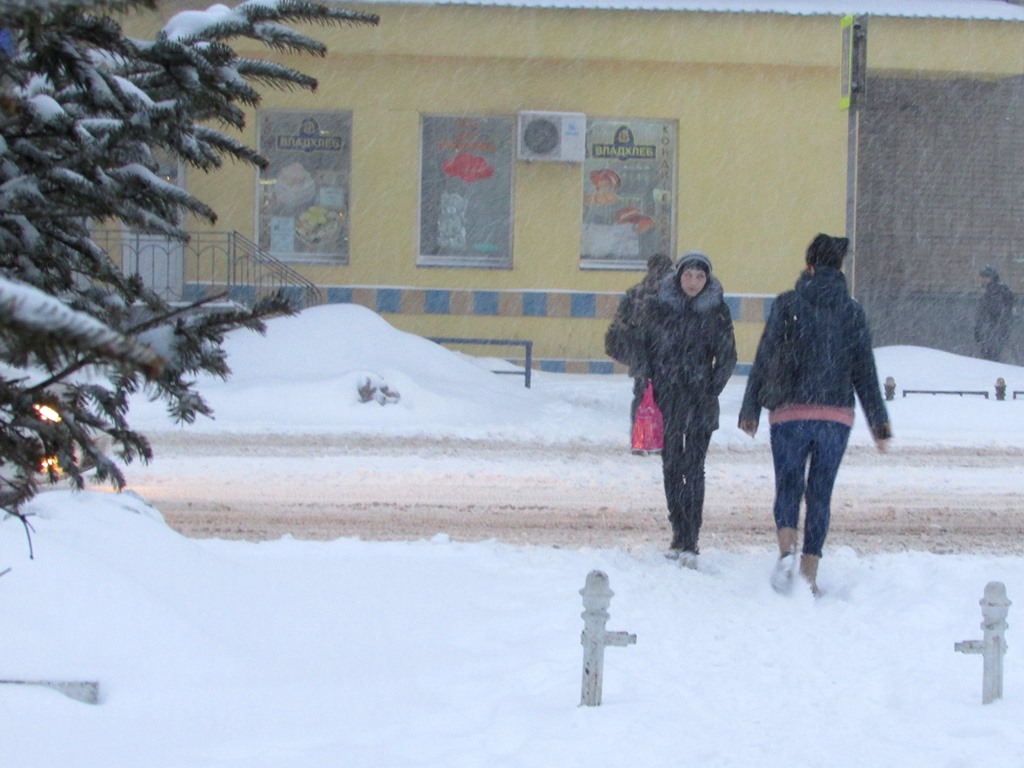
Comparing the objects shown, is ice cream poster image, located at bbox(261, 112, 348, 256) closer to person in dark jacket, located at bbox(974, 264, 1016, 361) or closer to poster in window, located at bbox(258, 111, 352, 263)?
poster in window, located at bbox(258, 111, 352, 263)

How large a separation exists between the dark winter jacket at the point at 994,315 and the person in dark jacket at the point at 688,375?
1372 cm

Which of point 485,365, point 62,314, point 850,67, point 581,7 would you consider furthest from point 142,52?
point 581,7

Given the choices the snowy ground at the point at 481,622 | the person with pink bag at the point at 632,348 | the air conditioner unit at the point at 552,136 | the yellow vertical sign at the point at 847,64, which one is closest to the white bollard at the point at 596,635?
the snowy ground at the point at 481,622

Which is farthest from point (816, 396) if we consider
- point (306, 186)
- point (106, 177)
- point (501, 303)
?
point (306, 186)

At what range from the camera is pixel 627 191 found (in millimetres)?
18609

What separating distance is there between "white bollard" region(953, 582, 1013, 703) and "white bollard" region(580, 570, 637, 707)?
122 centimetres

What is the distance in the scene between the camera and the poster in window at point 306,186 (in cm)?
1839

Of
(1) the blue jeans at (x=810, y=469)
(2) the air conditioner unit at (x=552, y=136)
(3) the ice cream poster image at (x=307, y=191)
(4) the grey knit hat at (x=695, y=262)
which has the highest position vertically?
(2) the air conditioner unit at (x=552, y=136)

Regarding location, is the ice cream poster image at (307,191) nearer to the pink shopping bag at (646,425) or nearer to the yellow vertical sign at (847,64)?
the yellow vertical sign at (847,64)

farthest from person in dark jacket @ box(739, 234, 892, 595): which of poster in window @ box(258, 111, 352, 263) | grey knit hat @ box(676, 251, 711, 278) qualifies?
poster in window @ box(258, 111, 352, 263)

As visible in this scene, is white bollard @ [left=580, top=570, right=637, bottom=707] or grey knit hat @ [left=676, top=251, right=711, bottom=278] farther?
grey knit hat @ [left=676, top=251, right=711, bottom=278]

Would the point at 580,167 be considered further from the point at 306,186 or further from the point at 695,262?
the point at 695,262

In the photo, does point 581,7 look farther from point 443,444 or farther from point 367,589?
point 367,589

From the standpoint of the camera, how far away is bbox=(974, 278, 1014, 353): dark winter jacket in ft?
64.7
